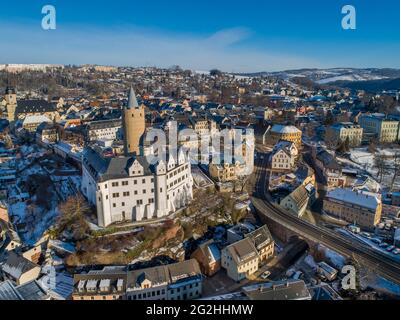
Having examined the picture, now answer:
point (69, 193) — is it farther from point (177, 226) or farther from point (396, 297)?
point (396, 297)

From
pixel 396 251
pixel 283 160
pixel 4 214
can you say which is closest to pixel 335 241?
pixel 396 251

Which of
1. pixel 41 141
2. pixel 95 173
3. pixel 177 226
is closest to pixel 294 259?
pixel 177 226

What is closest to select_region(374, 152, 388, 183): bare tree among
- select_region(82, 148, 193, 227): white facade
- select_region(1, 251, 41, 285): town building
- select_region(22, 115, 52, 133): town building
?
select_region(82, 148, 193, 227): white facade

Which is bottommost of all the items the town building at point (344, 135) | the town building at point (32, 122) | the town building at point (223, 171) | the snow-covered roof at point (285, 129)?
the town building at point (223, 171)

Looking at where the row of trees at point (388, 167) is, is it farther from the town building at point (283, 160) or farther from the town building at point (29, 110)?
the town building at point (29, 110)

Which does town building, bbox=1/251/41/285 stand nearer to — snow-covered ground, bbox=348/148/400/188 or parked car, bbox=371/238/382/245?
parked car, bbox=371/238/382/245

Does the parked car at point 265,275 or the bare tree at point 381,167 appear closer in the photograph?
the parked car at point 265,275

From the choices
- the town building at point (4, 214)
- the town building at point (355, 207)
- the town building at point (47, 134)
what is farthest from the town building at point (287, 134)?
the town building at point (4, 214)
